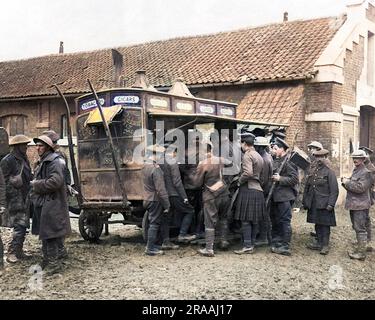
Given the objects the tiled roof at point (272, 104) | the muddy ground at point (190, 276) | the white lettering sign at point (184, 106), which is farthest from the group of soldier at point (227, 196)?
the tiled roof at point (272, 104)

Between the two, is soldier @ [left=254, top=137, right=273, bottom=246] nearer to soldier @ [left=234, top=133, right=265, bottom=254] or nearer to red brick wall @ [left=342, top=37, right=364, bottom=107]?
soldier @ [left=234, top=133, right=265, bottom=254]

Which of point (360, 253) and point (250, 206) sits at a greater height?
point (250, 206)

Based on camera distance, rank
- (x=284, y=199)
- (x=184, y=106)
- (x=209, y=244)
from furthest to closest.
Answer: (x=184, y=106) → (x=284, y=199) → (x=209, y=244)

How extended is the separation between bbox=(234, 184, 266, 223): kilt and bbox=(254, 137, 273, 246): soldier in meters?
0.34

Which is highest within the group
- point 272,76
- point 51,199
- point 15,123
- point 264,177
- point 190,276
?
point 272,76

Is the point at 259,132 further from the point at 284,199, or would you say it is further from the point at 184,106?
the point at 284,199

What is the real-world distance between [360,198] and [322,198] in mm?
659

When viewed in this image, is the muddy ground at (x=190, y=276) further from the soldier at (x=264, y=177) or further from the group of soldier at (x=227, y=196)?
the soldier at (x=264, y=177)

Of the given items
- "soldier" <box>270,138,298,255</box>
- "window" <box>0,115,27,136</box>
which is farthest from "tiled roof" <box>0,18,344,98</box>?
"soldier" <box>270,138,298,255</box>

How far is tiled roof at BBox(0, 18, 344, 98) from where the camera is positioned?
15.9m

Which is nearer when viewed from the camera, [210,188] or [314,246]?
[210,188]

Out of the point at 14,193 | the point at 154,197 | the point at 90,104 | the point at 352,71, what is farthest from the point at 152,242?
the point at 352,71

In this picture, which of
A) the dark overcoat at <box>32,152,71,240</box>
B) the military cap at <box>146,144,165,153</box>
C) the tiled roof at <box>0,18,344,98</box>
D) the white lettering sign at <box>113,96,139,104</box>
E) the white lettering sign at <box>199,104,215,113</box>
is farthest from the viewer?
the tiled roof at <box>0,18,344,98</box>

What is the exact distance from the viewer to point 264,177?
836 cm
